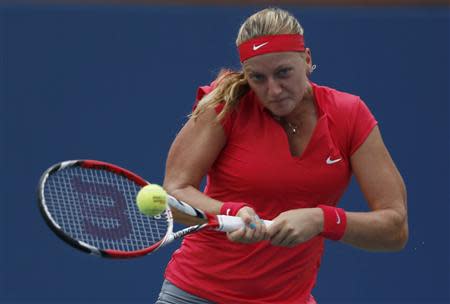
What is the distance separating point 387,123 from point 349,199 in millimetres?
525

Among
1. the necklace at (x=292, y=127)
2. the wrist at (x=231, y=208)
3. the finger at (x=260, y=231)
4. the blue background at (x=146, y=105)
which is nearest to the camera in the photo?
the finger at (x=260, y=231)

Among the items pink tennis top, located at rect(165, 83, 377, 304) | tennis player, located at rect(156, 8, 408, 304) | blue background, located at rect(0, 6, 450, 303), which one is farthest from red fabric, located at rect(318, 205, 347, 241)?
blue background, located at rect(0, 6, 450, 303)

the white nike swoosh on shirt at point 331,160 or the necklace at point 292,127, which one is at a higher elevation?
the necklace at point 292,127

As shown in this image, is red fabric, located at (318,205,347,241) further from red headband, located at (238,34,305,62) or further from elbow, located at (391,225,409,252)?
red headband, located at (238,34,305,62)

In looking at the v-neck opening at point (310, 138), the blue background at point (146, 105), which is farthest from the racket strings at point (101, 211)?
the blue background at point (146, 105)

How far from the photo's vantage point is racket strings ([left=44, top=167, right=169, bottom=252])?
3.36 m

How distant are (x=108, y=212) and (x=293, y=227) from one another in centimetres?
62

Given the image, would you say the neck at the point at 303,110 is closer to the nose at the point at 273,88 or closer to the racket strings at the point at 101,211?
the nose at the point at 273,88

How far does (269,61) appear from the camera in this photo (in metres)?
3.35

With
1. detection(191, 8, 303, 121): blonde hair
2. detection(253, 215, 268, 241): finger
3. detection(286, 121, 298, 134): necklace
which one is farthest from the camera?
detection(286, 121, 298, 134): necklace

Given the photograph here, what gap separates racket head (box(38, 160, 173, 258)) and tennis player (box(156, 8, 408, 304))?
140 mm

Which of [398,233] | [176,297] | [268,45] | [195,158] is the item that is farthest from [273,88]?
[176,297]

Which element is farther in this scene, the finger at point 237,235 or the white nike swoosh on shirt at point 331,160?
the white nike swoosh on shirt at point 331,160

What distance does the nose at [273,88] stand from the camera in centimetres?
333
